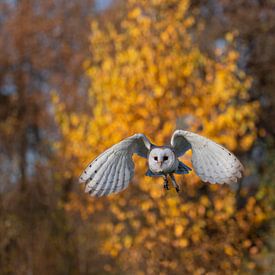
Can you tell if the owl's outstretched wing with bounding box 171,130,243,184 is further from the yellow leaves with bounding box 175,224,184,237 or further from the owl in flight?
the yellow leaves with bounding box 175,224,184,237

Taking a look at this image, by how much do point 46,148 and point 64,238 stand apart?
305 cm

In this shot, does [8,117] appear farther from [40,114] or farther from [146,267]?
[146,267]

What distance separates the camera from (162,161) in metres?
2.50

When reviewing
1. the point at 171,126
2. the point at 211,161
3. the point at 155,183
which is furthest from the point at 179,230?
the point at 211,161

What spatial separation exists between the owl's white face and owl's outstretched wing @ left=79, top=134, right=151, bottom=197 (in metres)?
0.14

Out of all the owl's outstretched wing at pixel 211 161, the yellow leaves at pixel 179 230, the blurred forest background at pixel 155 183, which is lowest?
the owl's outstretched wing at pixel 211 161

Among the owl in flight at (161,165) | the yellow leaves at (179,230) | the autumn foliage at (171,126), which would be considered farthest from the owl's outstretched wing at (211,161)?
the yellow leaves at (179,230)

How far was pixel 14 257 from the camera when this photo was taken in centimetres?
689

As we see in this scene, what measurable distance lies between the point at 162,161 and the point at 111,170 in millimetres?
221

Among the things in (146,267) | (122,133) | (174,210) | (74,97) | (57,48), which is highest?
(57,48)

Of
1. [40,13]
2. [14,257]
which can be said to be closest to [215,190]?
[14,257]

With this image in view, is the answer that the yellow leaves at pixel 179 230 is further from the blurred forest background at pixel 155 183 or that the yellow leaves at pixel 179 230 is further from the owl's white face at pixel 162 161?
the owl's white face at pixel 162 161

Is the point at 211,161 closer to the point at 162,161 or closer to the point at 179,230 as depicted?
the point at 162,161

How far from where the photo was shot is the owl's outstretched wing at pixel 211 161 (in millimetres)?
2559
